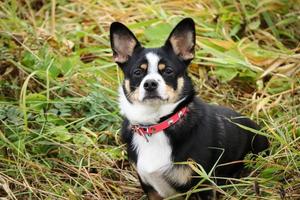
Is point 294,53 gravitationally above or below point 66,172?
above

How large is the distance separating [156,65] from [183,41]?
0.97 feet

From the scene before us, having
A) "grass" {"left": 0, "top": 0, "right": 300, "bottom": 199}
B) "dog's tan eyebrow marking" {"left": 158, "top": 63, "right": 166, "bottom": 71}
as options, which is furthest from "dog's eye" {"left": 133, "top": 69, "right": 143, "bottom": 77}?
"grass" {"left": 0, "top": 0, "right": 300, "bottom": 199}

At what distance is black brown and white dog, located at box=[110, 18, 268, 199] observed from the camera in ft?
12.0

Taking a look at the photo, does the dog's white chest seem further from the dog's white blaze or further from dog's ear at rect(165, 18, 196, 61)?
A: dog's ear at rect(165, 18, 196, 61)

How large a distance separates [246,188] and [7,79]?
7.14 feet

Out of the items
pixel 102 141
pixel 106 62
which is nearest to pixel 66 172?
pixel 102 141

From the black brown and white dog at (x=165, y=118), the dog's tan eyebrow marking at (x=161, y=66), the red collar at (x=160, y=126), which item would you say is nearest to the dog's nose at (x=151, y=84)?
the black brown and white dog at (x=165, y=118)

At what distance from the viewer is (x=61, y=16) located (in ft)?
20.9

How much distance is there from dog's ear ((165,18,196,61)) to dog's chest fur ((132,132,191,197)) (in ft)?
1.73

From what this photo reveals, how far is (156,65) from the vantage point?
3676 millimetres

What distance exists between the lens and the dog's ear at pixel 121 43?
3922 millimetres

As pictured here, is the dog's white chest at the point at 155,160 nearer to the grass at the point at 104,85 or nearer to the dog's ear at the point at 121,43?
the grass at the point at 104,85

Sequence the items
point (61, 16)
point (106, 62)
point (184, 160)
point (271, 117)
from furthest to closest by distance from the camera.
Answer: point (61, 16) < point (106, 62) < point (271, 117) < point (184, 160)

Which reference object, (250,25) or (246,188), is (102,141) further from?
(250,25)
